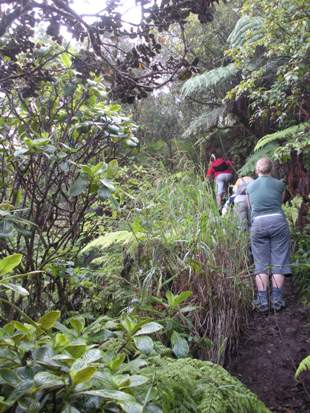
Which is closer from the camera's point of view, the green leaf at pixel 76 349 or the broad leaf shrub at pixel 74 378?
the broad leaf shrub at pixel 74 378

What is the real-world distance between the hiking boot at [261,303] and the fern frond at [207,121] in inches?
238

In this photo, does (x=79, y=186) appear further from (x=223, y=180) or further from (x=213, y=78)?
(x=213, y=78)

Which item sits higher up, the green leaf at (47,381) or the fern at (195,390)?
the green leaf at (47,381)

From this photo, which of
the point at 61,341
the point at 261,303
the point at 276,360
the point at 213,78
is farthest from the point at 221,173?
the point at 61,341

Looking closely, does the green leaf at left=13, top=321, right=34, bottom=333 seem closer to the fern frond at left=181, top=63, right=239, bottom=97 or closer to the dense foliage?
the dense foliage

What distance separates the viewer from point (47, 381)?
1035mm

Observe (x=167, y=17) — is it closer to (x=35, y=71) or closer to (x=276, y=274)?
(x=35, y=71)

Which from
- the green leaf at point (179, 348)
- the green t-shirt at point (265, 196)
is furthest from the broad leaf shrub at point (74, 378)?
the green t-shirt at point (265, 196)

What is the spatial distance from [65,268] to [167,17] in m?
1.50

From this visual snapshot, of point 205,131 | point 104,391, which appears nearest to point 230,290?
point 104,391

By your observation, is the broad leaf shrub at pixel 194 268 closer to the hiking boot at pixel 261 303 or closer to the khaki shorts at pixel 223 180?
the hiking boot at pixel 261 303

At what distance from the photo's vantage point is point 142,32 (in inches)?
67.6

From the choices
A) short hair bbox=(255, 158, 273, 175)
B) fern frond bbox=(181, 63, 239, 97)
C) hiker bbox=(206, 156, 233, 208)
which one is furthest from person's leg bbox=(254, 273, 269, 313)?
fern frond bbox=(181, 63, 239, 97)

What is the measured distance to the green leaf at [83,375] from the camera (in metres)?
1.04
